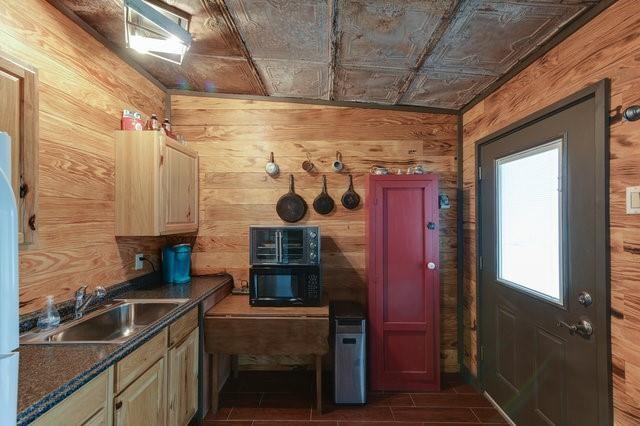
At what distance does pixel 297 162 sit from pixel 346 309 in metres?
1.34

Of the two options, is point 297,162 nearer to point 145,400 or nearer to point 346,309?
point 346,309

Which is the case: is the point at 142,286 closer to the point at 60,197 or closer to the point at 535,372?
the point at 60,197

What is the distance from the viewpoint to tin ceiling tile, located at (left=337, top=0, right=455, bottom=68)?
1.64m

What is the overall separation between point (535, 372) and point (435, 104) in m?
2.12

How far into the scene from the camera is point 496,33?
181 cm

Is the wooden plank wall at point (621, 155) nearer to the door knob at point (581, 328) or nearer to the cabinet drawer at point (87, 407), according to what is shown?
the door knob at point (581, 328)

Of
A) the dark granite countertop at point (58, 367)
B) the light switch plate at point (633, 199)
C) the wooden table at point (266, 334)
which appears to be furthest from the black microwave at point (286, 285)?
the light switch plate at point (633, 199)

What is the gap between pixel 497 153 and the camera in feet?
7.87

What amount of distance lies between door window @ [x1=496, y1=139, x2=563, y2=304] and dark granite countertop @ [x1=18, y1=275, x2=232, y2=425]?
84.3 inches

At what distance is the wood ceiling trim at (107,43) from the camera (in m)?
1.79

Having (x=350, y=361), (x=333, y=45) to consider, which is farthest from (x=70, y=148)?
(x=350, y=361)

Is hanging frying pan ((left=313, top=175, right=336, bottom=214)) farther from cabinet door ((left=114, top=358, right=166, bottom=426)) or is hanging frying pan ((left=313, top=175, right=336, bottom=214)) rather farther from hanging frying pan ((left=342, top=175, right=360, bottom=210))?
cabinet door ((left=114, top=358, right=166, bottom=426))

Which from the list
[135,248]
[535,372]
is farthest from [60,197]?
[535,372]

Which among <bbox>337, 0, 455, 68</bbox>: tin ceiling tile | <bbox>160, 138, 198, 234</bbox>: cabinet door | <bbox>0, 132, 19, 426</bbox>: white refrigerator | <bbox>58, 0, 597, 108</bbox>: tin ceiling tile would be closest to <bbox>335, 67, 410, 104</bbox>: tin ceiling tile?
<bbox>58, 0, 597, 108</bbox>: tin ceiling tile
